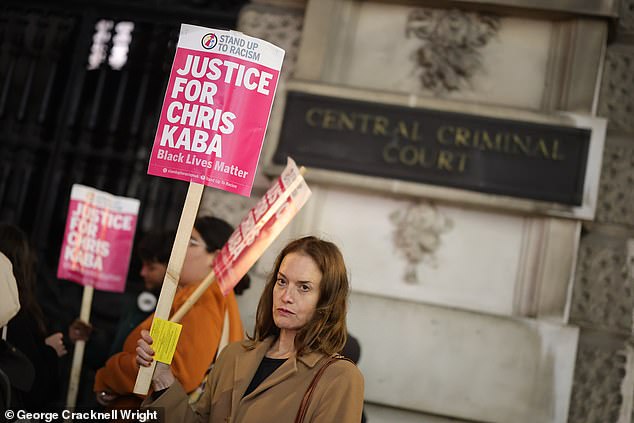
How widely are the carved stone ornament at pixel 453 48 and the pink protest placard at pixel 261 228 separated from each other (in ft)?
6.26

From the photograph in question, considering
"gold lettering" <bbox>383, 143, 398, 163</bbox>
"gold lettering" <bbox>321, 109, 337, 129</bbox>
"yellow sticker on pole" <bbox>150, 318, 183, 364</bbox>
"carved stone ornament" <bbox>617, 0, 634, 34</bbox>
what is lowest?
"yellow sticker on pole" <bbox>150, 318, 183, 364</bbox>

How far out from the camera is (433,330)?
4.98 meters

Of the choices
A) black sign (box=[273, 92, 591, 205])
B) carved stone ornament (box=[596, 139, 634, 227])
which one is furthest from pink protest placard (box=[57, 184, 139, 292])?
carved stone ornament (box=[596, 139, 634, 227])

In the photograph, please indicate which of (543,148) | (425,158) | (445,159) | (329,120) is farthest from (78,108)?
(543,148)

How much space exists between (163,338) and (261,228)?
80 centimetres

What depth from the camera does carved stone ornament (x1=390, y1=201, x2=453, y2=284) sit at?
5.16 meters

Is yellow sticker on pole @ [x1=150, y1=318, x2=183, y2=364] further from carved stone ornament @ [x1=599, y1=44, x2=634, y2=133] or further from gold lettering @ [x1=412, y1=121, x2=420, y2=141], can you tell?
carved stone ornament @ [x1=599, y1=44, x2=634, y2=133]

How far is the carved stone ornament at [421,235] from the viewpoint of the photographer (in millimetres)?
5160

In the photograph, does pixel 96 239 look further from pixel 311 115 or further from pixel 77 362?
pixel 311 115

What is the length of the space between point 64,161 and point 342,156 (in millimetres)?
2134

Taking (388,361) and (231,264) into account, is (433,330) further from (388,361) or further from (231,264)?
(231,264)

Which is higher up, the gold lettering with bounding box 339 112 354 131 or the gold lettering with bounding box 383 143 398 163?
the gold lettering with bounding box 339 112 354 131

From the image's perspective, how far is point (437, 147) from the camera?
203 inches

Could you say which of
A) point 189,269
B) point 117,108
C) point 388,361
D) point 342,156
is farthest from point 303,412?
point 117,108
